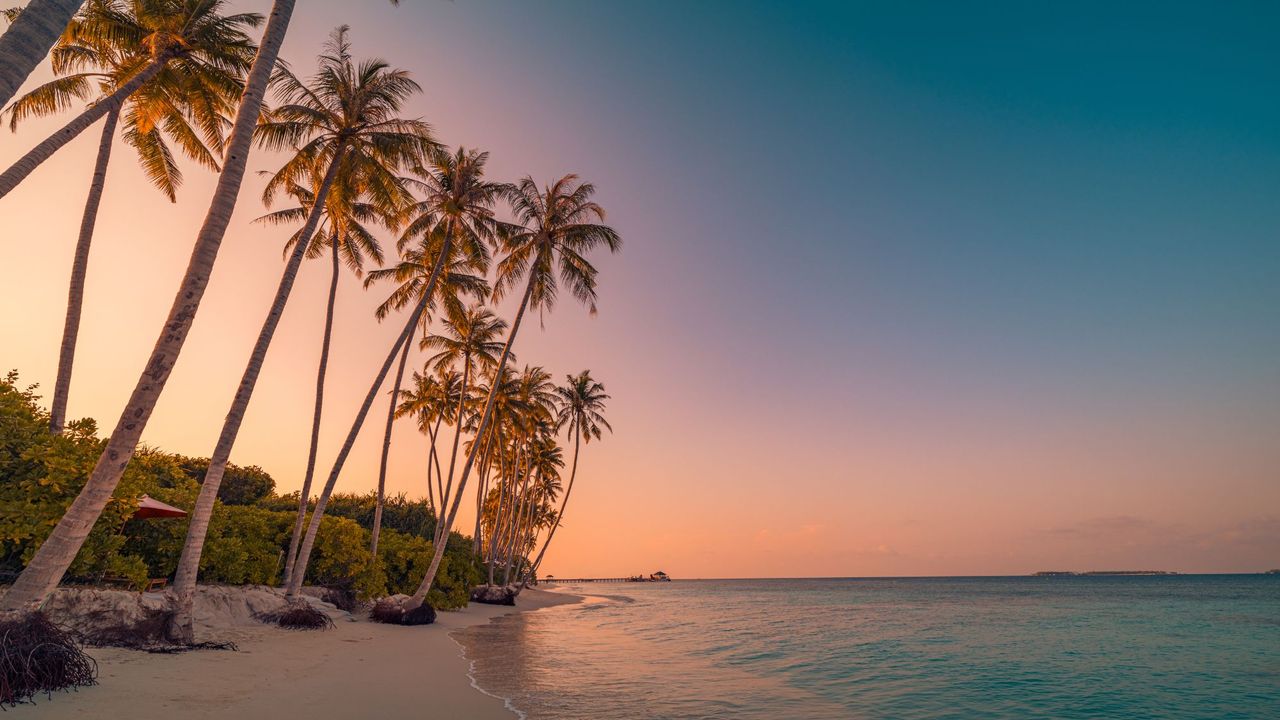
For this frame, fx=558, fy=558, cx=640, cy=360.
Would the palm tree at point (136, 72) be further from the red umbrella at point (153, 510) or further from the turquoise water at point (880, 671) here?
the turquoise water at point (880, 671)

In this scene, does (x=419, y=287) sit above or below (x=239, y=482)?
above

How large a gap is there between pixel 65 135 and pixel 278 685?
41.9 feet

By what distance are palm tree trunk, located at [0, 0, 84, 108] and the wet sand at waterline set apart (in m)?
6.78

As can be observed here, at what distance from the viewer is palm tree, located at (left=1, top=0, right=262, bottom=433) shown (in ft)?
47.7

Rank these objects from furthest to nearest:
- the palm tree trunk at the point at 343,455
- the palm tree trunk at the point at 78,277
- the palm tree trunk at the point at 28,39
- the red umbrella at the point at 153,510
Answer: the palm tree trunk at the point at 343,455, the palm tree trunk at the point at 78,277, the red umbrella at the point at 153,510, the palm tree trunk at the point at 28,39

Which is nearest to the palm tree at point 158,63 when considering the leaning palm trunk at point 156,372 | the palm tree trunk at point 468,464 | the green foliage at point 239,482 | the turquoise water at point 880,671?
the leaning palm trunk at point 156,372

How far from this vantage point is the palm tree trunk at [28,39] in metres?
5.98

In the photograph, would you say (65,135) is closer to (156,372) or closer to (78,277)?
(78,277)

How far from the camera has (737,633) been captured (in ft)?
87.9

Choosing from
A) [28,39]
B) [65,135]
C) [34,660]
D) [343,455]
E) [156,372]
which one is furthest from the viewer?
[343,455]

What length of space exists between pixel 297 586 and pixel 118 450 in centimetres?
1172

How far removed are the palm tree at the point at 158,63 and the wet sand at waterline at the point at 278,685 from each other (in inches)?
502

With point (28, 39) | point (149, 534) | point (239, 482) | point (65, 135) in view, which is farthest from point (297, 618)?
point (239, 482)

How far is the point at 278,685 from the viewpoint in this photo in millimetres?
9055
